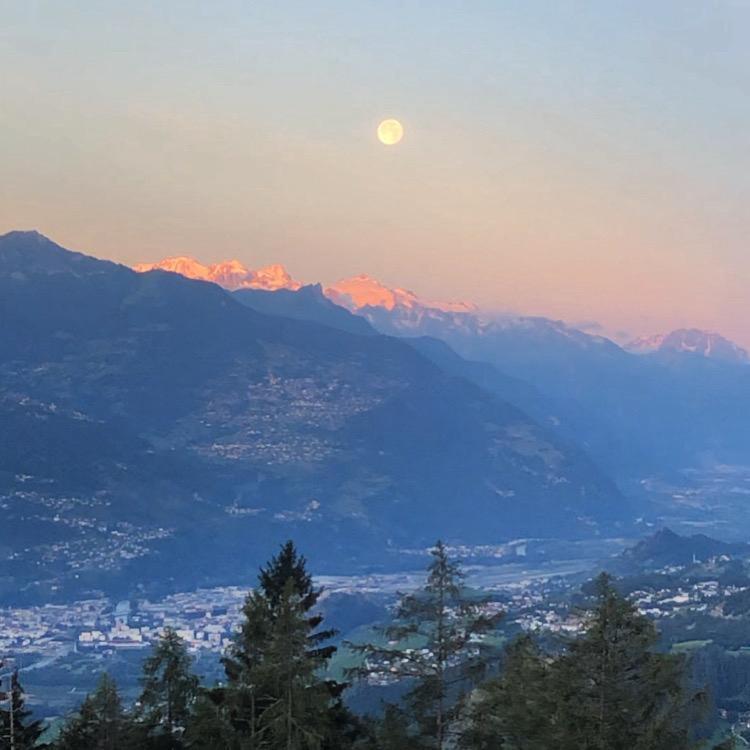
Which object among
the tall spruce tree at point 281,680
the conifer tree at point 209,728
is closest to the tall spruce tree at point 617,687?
the tall spruce tree at point 281,680

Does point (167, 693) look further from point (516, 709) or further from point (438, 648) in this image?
point (516, 709)

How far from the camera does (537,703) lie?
Answer: 54.3 ft

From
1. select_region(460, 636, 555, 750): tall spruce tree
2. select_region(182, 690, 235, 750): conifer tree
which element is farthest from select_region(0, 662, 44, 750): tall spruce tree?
select_region(460, 636, 555, 750): tall spruce tree

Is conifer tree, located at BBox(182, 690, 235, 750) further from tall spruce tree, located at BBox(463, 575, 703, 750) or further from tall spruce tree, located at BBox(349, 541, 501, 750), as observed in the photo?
tall spruce tree, located at BBox(463, 575, 703, 750)

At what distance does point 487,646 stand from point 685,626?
3599 inches

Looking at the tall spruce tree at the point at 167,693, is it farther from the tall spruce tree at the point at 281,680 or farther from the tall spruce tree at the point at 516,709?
→ the tall spruce tree at the point at 516,709

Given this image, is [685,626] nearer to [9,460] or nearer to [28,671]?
[28,671]

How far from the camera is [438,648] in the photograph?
18.7 m

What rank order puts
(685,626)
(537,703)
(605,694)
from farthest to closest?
(685,626), (537,703), (605,694)

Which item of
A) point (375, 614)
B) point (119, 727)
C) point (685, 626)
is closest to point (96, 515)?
point (375, 614)

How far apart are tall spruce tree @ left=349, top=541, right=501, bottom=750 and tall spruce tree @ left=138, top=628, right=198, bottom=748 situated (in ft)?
22.9

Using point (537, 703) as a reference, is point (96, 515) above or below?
above

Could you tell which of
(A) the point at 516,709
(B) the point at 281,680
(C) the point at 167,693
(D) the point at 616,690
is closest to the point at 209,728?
(B) the point at 281,680

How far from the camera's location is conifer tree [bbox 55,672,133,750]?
77.1 feet
